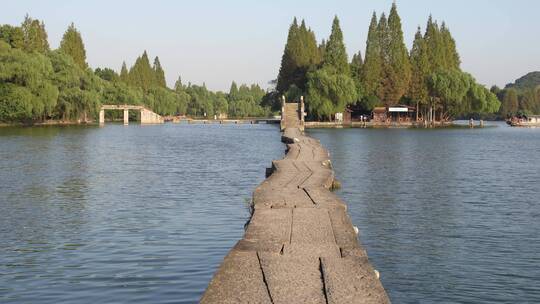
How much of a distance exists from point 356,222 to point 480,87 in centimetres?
9927

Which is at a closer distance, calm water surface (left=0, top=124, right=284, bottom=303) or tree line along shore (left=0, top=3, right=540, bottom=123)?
calm water surface (left=0, top=124, right=284, bottom=303)

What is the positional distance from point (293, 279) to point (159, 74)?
513 ft

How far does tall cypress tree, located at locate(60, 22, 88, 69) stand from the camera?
10888 centimetres

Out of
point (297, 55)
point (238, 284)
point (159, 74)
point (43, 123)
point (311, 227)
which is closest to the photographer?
point (238, 284)

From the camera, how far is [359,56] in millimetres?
157000

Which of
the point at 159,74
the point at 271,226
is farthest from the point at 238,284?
the point at 159,74

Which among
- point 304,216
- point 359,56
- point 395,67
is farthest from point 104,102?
point 304,216

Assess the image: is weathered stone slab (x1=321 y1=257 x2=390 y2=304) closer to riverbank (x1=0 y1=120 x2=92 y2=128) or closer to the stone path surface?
the stone path surface

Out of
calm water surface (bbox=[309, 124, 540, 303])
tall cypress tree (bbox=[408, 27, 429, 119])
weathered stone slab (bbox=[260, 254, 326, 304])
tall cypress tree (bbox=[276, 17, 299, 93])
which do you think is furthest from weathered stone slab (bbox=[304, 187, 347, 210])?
tall cypress tree (bbox=[276, 17, 299, 93])

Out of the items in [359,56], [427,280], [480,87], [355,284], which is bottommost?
[427,280]

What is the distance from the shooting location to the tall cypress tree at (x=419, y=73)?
10588 centimetres

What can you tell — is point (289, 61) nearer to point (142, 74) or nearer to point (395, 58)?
point (395, 58)

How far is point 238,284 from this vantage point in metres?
8.01

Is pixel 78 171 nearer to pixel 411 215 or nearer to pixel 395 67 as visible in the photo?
pixel 411 215
